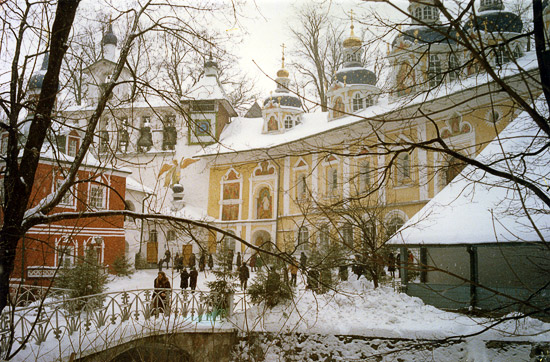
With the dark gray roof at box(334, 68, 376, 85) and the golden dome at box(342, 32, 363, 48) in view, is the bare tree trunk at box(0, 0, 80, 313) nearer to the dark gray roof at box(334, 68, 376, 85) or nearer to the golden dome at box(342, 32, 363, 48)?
the dark gray roof at box(334, 68, 376, 85)

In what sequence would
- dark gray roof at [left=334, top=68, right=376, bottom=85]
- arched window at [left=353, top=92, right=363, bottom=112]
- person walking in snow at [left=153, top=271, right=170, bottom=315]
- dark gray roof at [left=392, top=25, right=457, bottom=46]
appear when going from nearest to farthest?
dark gray roof at [left=392, top=25, right=457, bottom=46]
person walking in snow at [left=153, top=271, right=170, bottom=315]
arched window at [left=353, top=92, right=363, bottom=112]
dark gray roof at [left=334, top=68, right=376, bottom=85]

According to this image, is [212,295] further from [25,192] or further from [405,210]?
[405,210]

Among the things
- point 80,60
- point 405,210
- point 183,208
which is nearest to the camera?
point 80,60

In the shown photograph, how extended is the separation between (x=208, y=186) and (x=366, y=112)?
1135 centimetres

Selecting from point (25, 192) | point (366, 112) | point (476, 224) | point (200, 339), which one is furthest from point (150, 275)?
point (25, 192)

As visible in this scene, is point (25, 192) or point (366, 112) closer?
point (25, 192)

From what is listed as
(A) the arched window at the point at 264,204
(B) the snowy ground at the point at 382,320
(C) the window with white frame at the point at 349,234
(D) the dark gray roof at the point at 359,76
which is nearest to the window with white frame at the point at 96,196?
(C) the window with white frame at the point at 349,234

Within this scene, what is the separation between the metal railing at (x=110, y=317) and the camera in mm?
7203

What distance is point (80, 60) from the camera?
4289 mm

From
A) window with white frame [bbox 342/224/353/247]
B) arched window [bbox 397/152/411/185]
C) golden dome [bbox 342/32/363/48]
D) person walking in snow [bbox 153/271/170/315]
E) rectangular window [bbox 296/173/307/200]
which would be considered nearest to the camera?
window with white frame [bbox 342/224/353/247]

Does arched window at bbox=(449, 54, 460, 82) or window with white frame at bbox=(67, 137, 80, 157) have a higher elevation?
window with white frame at bbox=(67, 137, 80, 157)

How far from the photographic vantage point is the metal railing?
7.20 m

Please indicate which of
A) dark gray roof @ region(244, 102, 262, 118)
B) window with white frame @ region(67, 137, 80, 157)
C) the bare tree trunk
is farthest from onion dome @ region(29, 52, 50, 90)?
dark gray roof @ region(244, 102, 262, 118)

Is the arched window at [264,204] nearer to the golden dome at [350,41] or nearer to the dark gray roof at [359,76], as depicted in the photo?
the dark gray roof at [359,76]
